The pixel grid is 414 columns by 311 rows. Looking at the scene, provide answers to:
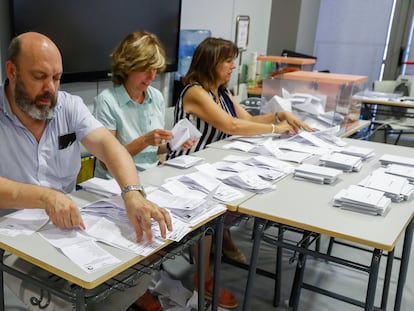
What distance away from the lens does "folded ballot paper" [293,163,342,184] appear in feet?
6.25

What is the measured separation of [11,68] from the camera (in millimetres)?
1477

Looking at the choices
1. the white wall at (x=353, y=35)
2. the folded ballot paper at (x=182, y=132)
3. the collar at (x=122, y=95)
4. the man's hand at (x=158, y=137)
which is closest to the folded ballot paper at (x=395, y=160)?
the folded ballot paper at (x=182, y=132)

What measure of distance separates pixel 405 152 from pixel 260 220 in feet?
4.62

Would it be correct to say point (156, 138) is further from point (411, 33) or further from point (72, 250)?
point (411, 33)

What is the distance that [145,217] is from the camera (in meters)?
1.29

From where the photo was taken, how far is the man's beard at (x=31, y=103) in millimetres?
1489

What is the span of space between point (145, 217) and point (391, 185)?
1118 mm

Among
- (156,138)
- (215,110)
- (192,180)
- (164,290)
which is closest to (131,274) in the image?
(192,180)

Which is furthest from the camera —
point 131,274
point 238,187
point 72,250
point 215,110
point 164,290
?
point 215,110

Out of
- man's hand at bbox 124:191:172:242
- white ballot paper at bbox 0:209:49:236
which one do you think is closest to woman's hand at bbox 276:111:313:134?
man's hand at bbox 124:191:172:242

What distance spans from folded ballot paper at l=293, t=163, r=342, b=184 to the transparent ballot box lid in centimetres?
96

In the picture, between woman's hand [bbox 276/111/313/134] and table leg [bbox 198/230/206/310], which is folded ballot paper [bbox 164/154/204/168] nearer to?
table leg [bbox 198/230/206/310]

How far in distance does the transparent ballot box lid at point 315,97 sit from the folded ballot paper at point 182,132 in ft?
3.43

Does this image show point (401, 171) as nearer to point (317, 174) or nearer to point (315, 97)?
point (317, 174)
